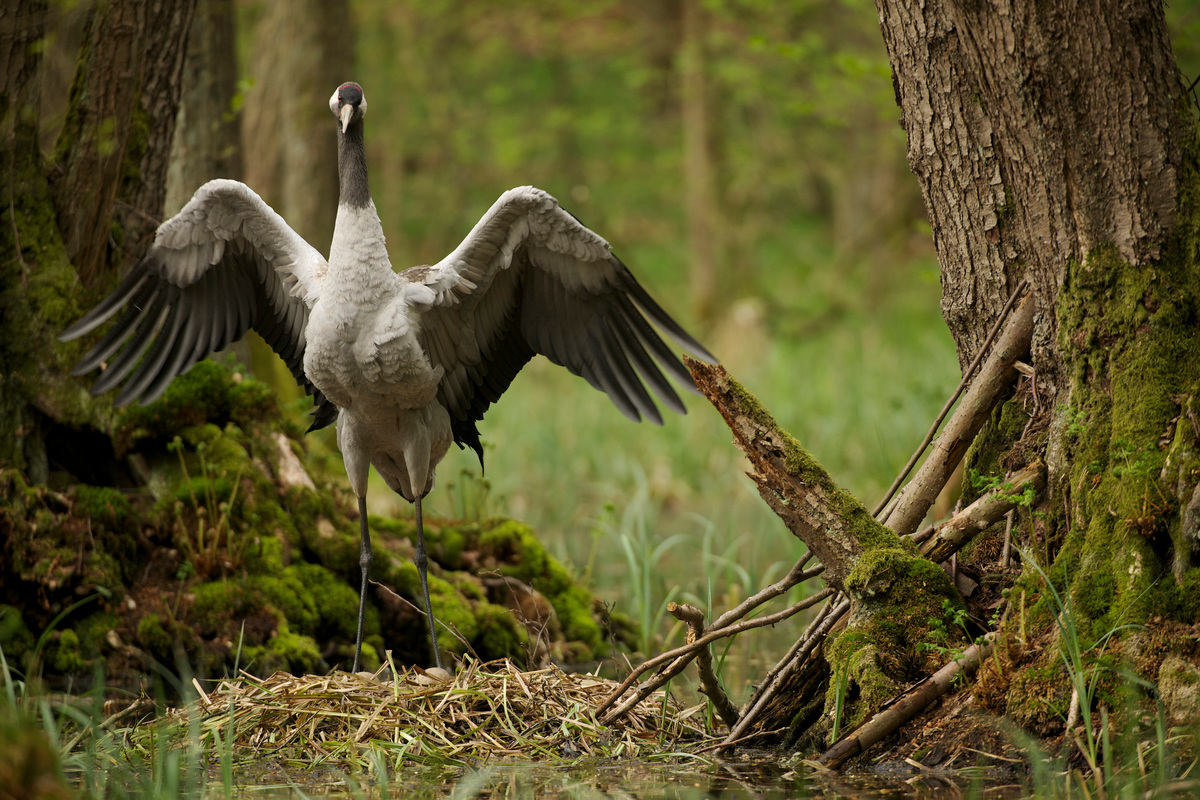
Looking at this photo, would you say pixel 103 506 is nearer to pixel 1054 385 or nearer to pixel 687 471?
pixel 1054 385

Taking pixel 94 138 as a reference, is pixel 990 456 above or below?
below

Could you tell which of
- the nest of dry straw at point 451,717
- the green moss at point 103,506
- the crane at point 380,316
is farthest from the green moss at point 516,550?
the nest of dry straw at point 451,717

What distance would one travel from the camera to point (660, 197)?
22.4 metres

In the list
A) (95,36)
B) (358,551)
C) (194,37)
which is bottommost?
(358,551)

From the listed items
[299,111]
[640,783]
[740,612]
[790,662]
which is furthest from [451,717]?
[299,111]

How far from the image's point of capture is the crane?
4.38 meters

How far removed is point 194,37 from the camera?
6.80 m

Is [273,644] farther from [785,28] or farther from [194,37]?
[785,28]

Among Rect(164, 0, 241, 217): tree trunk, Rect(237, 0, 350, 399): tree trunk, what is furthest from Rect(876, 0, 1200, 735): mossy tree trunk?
Rect(237, 0, 350, 399): tree trunk

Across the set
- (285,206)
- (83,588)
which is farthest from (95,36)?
(285,206)

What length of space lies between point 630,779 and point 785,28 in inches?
530

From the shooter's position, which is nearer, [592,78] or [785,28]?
[785,28]

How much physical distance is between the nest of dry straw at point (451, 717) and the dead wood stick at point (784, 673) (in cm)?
13

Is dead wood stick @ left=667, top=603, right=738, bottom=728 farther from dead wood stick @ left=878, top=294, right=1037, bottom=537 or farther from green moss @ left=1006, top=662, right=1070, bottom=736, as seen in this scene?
green moss @ left=1006, top=662, right=1070, bottom=736
